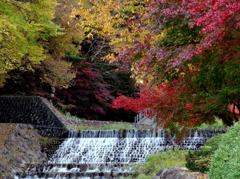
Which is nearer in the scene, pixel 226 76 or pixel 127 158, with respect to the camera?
pixel 226 76

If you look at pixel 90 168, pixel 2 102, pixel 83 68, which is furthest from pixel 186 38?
pixel 83 68

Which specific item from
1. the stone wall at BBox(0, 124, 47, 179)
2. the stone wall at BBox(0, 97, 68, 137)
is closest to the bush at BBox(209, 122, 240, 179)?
the stone wall at BBox(0, 124, 47, 179)

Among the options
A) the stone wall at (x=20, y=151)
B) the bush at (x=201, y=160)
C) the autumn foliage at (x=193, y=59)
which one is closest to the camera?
the autumn foliage at (x=193, y=59)

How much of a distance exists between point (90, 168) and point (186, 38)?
5.59 meters

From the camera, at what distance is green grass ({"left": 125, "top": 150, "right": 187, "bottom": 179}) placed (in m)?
8.47

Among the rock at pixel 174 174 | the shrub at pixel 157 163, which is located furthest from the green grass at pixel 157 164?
the rock at pixel 174 174

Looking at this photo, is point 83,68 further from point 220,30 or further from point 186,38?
point 220,30

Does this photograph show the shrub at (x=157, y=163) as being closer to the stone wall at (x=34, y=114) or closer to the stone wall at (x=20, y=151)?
the stone wall at (x=20, y=151)

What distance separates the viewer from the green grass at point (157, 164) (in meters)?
8.47

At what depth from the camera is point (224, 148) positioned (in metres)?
3.61

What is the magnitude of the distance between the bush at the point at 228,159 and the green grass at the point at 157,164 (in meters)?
4.61

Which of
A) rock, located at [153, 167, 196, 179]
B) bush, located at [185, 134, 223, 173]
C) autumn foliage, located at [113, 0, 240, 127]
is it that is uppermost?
autumn foliage, located at [113, 0, 240, 127]

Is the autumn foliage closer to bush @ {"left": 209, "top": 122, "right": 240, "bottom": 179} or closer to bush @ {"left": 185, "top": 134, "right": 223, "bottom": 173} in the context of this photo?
bush @ {"left": 185, "top": 134, "right": 223, "bottom": 173}

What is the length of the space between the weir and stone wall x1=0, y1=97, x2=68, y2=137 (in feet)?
3.13
